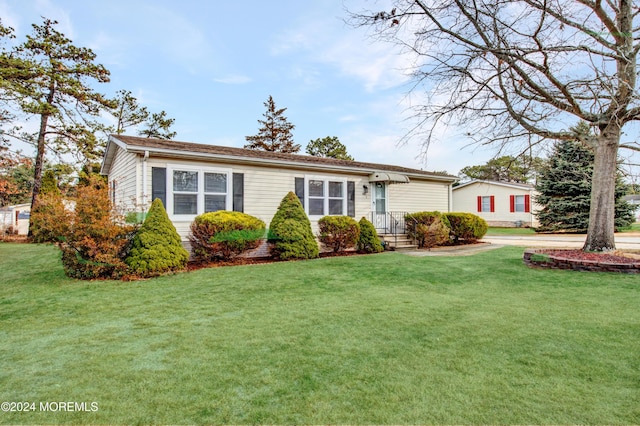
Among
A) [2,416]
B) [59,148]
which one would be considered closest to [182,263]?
[2,416]

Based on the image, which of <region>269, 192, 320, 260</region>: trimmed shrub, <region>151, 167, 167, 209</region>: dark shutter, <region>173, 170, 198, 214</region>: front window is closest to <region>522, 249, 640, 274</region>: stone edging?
<region>269, 192, 320, 260</region>: trimmed shrub

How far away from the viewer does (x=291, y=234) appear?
31.4ft

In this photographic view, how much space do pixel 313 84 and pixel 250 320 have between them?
11.8 m

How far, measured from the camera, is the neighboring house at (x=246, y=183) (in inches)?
358

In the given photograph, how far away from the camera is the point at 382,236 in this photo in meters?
12.8

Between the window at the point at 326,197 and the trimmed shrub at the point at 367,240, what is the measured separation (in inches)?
48.0

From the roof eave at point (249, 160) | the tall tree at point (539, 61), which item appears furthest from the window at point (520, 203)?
the tall tree at point (539, 61)

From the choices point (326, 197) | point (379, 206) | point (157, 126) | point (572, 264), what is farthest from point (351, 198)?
point (157, 126)

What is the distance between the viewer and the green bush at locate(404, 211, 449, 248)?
1220cm

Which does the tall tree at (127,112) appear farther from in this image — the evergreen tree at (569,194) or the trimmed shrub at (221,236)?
the evergreen tree at (569,194)

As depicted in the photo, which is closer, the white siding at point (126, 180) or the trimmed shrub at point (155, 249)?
the trimmed shrub at point (155, 249)

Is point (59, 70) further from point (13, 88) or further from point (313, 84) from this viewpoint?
point (313, 84)

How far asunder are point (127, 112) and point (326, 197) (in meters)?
22.8

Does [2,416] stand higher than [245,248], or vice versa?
[245,248]
